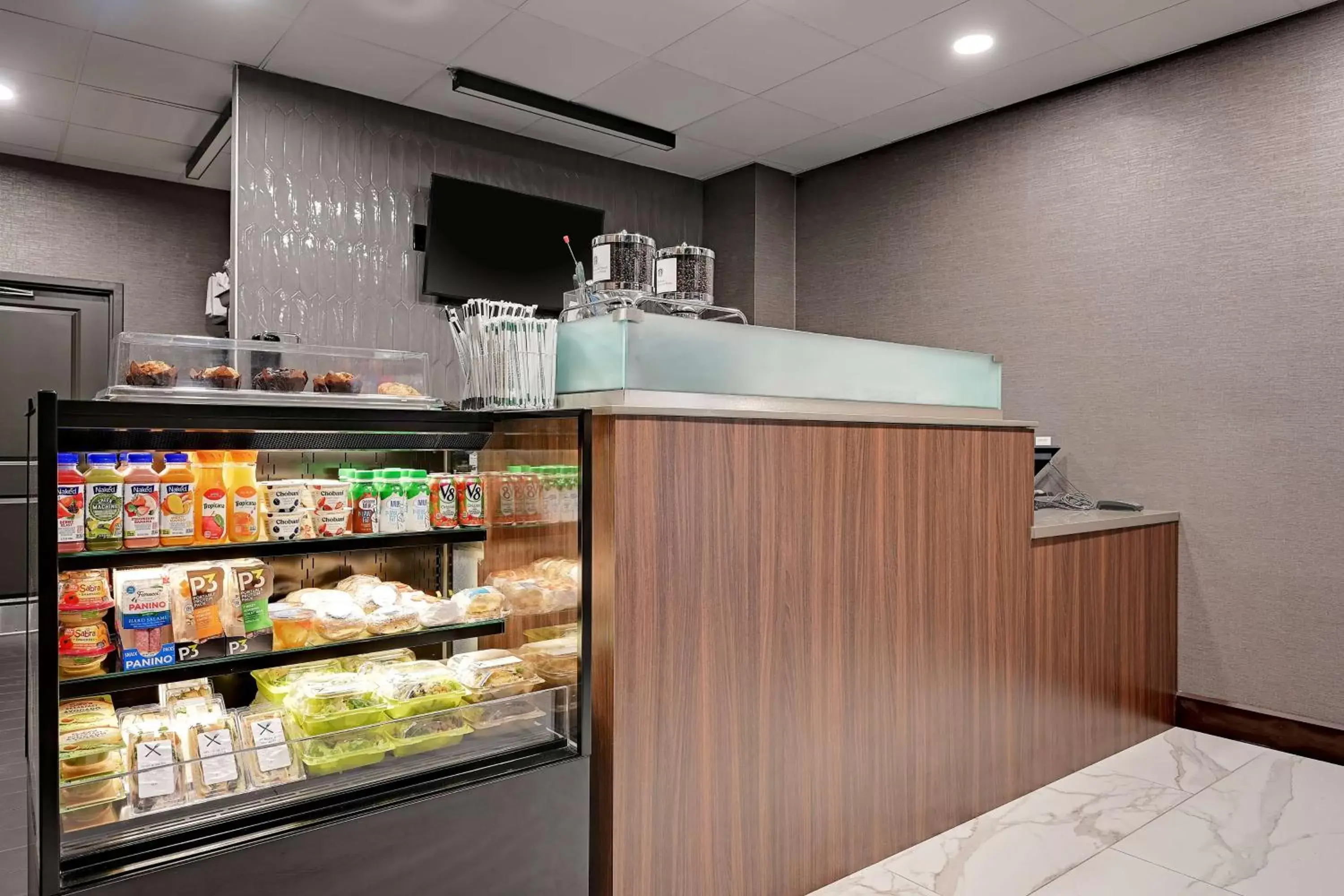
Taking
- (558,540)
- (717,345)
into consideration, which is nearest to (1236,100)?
(717,345)

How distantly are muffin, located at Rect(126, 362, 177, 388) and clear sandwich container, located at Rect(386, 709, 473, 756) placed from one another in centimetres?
75

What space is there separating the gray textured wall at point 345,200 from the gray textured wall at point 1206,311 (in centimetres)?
248

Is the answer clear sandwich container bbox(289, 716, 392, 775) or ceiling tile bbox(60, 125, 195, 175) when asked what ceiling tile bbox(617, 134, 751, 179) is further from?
clear sandwich container bbox(289, 716, 392, 775)

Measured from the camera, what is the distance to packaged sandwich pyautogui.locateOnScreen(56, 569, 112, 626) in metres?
1.41

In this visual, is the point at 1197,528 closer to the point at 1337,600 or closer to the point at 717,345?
the point at 1337,600

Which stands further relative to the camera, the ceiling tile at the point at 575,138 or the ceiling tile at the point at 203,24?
the ceiling tile at the point at 575,138

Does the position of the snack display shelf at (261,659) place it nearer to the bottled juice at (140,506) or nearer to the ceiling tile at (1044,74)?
the bottled juice at (140,506)

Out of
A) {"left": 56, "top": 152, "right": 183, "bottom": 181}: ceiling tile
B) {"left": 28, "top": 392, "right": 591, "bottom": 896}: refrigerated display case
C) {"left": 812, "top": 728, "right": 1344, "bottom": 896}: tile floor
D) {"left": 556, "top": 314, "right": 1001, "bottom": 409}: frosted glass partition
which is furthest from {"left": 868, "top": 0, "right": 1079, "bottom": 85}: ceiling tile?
{"left": 56, "top": 152, "right": 183, "bottom": 181}: ceiling tile

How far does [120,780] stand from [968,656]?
2.02 meters

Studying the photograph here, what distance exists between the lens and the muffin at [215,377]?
1625mm

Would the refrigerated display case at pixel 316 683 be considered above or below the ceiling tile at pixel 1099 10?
below

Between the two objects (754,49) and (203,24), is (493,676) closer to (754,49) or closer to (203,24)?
(754,49)

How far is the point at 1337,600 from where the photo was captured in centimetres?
302

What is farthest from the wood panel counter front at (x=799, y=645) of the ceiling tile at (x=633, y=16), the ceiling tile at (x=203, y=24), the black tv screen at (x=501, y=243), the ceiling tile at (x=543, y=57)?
the ceiling tile at (x=203, y=24)
